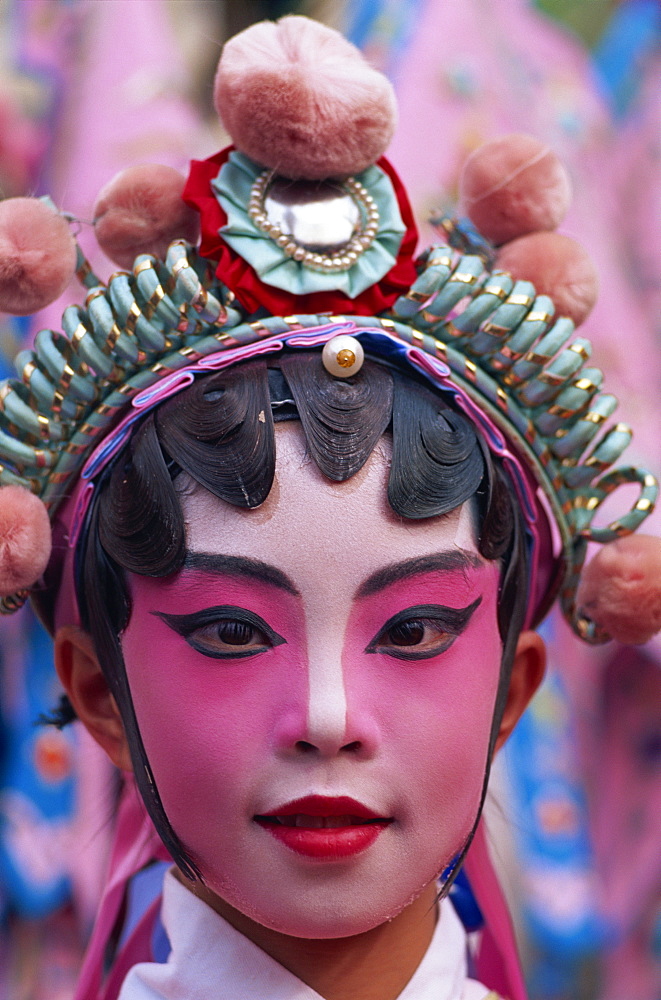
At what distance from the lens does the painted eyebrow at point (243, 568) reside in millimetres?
1098

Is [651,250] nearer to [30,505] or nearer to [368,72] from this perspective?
[368,72]

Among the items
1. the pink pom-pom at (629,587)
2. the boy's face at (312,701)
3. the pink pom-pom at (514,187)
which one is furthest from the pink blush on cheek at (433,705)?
the pink pom-pom at (514,187)

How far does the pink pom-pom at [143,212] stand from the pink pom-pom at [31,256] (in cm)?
7

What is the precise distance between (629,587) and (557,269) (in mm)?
358

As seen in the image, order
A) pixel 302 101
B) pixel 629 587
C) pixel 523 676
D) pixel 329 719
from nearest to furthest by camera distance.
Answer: pixel 329 719 < pixel 302 101 < pixel 629 587 < pixel 523 676

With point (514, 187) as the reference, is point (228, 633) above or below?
below

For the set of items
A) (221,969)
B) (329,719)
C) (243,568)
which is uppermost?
(243,568)

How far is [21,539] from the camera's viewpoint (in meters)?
1.19

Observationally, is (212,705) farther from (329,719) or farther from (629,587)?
(629,587)

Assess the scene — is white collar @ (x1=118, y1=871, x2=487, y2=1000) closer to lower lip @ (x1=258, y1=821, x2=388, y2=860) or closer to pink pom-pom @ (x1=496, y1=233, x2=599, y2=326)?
lower lip @ (x1=258, y1=821, x2=388, y2=860)

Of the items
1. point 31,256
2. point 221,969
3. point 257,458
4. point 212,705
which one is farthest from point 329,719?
point 31,256

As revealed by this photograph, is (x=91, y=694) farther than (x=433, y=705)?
Yes

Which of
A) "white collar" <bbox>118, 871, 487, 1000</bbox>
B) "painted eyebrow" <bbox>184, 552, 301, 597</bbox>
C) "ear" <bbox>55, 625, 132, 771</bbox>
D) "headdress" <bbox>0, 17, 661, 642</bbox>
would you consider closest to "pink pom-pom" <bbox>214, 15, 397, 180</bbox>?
"headdress" <bbox>0, 17, 661, 642</bbox>

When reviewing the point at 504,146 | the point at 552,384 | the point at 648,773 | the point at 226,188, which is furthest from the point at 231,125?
the point at 648,773
